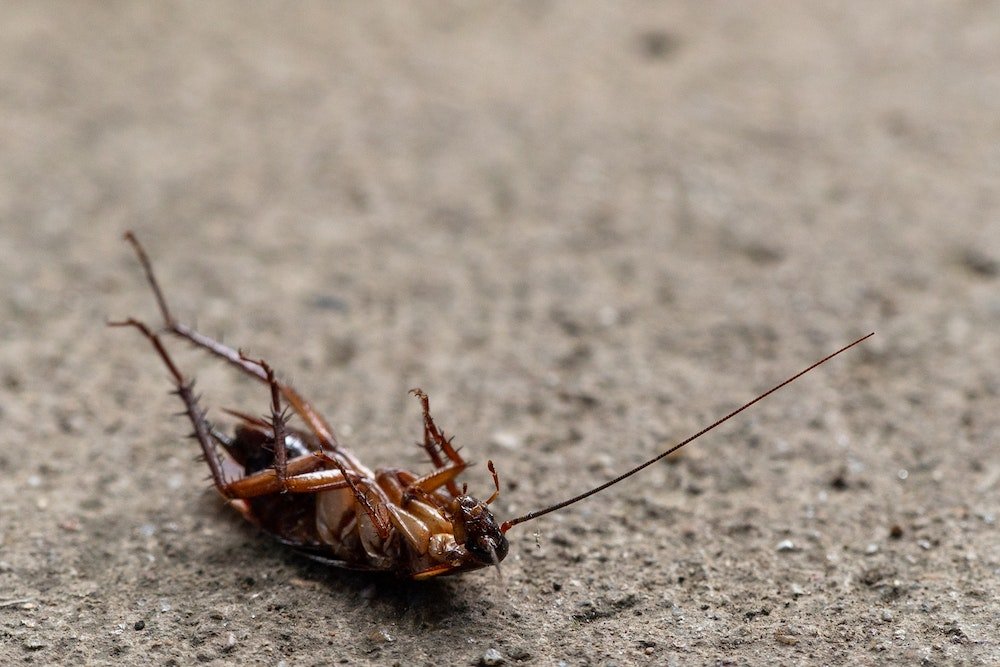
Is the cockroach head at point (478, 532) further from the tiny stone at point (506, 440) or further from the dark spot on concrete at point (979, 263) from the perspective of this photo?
the dark spot on concrete at point (979, 263)

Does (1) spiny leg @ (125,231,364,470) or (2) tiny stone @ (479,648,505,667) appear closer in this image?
(2) tiny stone @ (479,648,505,667)

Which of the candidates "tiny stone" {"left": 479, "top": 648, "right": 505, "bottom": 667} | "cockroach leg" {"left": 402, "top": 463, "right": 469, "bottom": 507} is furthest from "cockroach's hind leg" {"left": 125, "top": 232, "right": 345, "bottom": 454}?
"tiny stone" {"left": 479, "top": 648, "right": 505, "bottom": 667}

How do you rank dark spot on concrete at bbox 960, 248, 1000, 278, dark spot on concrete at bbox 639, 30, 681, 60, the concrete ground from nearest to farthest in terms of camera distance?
the concrete ground
dark spot on concrete at bbox 960, 248, 1000, 278
dark spot on concrete at bbox 639, 30, 681, 60

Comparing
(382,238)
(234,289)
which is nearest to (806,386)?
(382,238)

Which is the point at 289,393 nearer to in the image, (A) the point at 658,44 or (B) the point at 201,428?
(B) the point at 201,428

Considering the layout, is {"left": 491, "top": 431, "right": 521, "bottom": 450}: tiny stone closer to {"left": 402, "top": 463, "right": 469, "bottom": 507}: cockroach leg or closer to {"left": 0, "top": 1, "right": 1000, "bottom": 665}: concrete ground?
{"left": 0, "top": 1, "right": 1000, "bottom": 665}: concrete ground
